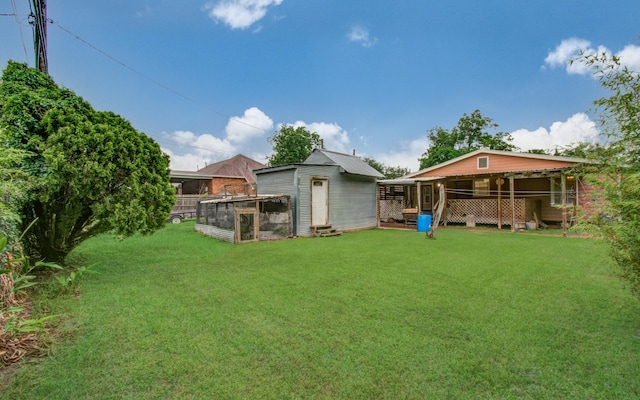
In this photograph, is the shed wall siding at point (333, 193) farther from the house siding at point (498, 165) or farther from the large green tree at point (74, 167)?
the large green tree at point (74, 167)

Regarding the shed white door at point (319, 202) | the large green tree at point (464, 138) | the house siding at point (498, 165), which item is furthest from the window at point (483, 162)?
the large green tree at point (464, 138)

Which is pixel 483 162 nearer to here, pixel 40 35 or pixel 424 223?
pixel 424 223

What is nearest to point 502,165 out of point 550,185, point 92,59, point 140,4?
point 550,185

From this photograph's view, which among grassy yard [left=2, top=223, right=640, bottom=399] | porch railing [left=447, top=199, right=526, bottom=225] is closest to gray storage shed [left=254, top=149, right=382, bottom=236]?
porch railing [left=447, top=199, right=526, bottom=225]

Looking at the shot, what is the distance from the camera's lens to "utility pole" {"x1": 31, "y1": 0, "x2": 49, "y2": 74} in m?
5.39

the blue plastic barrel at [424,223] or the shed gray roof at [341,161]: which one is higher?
the shed gray roof at [341,161]

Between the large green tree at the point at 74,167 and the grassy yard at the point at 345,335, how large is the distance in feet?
3.33

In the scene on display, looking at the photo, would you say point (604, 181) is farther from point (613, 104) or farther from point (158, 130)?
point (158, 130)

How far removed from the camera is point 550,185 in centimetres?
1329

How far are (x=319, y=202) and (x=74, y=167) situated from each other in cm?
824

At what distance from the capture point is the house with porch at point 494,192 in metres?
12.4

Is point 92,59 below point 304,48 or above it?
below

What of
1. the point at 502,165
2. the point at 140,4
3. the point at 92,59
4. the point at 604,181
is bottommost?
the point at 604,181

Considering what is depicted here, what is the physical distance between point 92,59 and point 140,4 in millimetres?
2434
